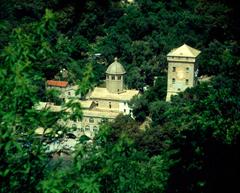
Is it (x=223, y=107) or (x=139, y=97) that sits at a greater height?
(x=223, y=107)

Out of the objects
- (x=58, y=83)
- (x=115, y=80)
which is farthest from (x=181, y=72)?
(x=58, y=83)

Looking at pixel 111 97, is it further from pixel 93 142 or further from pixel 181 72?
pixel 93 142

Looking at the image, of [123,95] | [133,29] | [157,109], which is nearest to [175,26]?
[133,29]

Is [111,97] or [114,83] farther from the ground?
[114,83]

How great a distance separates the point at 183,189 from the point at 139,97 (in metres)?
20.9

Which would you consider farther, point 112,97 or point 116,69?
point 116,69

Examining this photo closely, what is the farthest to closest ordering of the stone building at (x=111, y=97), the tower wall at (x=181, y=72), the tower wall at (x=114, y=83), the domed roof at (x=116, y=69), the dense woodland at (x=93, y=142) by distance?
the domed roof at (x=116, y=69) < the tower wall at (x=114, y=83) < the stone building at (x=111, y=97) < the tower wall at (x=181, y=72) < the dense woodland at (x=93, y=142)

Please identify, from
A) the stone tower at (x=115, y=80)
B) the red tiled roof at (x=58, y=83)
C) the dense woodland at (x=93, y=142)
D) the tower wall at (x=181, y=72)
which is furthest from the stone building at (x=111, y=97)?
the dense woodland at (x=93, y=142)

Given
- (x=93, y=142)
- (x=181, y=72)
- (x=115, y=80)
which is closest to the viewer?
(x=93, y=142)

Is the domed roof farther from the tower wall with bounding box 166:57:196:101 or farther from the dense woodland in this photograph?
the dense woodland

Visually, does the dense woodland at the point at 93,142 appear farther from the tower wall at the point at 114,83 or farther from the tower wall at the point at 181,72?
the tower wall at the point at 114,83

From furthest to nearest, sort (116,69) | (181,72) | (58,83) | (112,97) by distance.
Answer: (58,83)
(116,69)
(112,97)
(181,72)

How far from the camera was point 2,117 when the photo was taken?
496 centimetres

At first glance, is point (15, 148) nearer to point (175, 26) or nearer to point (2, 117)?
point (2, 117)
